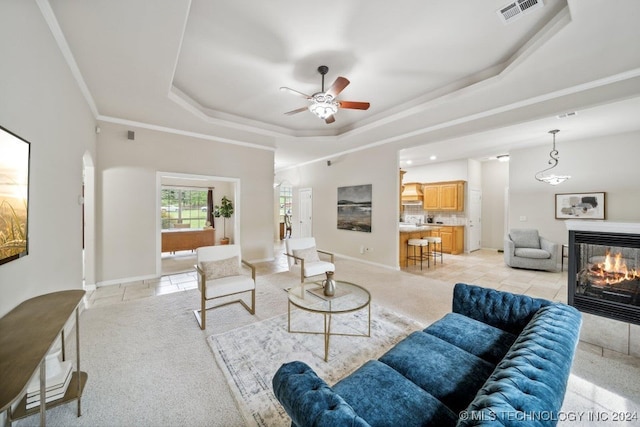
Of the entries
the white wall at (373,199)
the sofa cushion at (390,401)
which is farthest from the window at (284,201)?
the sofa cushion at (390,401)

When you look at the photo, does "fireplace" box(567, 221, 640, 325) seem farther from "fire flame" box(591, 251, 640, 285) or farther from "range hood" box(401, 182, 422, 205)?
"range hood" box(401, 182, 422, 205)

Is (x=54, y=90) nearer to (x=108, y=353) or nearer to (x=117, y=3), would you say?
(x=117, y=3)

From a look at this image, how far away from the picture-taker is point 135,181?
4.63 m

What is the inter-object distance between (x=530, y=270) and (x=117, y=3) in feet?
25.7

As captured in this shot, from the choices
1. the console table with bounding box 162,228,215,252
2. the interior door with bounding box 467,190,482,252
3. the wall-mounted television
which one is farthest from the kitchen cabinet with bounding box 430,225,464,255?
the wall-mounted television

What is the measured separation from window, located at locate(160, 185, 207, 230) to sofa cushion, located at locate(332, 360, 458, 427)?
826cm

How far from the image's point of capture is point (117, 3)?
6.36 feet

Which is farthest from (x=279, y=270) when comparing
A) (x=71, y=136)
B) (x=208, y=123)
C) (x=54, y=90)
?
(x=54, y=90)

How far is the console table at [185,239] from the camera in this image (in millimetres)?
6738

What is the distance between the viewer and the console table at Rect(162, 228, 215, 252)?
6738mm

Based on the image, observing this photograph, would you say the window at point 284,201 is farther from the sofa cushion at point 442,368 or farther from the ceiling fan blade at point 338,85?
the sofa cushion at point 442,368

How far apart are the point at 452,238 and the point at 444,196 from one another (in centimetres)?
135

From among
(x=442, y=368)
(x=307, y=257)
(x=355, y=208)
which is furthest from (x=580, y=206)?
(x=442, y=368)

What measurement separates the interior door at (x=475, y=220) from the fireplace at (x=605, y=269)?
5.38 metres
